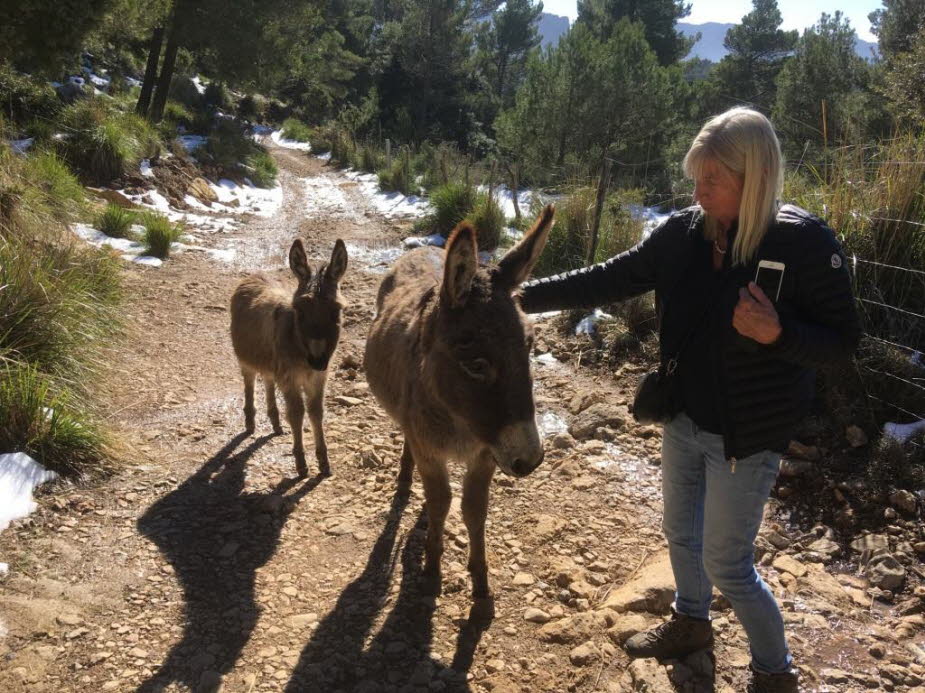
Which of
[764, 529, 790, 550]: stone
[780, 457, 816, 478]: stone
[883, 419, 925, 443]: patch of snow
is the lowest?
[764, 529, 790, 550]: stone

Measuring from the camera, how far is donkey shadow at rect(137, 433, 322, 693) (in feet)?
9.99

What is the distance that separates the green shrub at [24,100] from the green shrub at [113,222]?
15.6 ft

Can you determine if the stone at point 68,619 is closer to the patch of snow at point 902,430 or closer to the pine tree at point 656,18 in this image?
the patch of snow at point 902,430

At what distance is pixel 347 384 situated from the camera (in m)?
6.48

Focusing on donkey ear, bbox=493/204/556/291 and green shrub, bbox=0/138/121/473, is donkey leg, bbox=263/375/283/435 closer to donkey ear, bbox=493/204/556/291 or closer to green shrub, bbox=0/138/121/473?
green shrub, bbox=0/138/121/473

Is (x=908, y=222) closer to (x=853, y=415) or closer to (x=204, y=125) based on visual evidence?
(x=853, y=415)

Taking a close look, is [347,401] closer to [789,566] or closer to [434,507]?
[434,507]

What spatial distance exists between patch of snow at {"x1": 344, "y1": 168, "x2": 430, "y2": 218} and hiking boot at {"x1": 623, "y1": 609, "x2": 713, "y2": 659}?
1185 cm

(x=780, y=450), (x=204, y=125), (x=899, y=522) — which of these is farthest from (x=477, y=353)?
(x=204, y=125)

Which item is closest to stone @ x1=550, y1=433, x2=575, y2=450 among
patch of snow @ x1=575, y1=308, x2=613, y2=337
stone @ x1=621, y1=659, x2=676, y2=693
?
patch of snow @ x1=575, y1=308, x2=613, y2=337

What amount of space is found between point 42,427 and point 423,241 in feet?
28.3

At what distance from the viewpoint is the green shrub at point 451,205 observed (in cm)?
1234

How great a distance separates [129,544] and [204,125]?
Answer: 77.6 ft

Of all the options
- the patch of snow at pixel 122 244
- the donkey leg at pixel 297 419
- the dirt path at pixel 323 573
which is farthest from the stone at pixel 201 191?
the donkey leg at pixel 297 419
